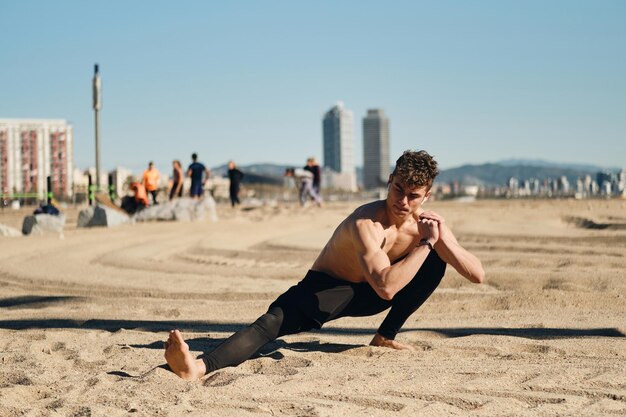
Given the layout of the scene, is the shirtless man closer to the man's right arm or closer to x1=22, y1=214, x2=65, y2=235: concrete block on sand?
the man's right arm

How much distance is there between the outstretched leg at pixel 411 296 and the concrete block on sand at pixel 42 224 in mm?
13944

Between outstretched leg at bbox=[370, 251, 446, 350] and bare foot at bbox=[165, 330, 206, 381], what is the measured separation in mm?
1460

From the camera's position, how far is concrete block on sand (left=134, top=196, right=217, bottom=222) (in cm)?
2109

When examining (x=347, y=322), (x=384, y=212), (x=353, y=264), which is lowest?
(x=347, y=322)

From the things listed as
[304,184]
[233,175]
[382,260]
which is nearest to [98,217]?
[233,175]

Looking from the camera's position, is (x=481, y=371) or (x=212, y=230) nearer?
(x=481, y=371)

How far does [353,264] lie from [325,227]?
12.9 metres

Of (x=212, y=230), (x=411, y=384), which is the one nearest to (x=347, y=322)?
(x=411, y=384)

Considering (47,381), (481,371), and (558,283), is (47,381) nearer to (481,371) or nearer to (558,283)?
(481,371)

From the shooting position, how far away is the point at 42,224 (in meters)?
18.1

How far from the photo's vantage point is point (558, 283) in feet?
27.9

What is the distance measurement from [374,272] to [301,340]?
1.34m

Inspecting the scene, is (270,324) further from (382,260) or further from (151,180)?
(151,180)

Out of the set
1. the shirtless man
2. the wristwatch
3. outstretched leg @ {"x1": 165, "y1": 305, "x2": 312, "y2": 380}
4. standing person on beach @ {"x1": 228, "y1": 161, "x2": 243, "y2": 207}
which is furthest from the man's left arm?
standing person on beach @ {"x1": 228, "y1": 161, "x2": 243, "y2": 207}
